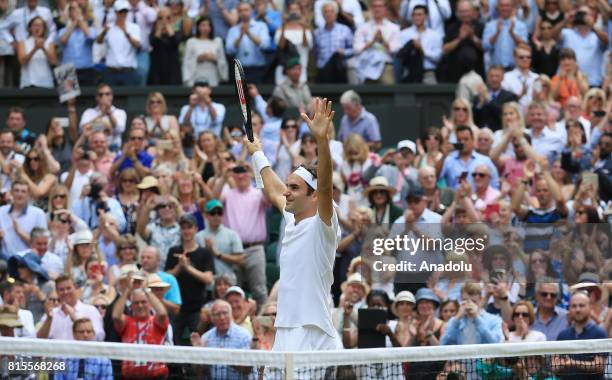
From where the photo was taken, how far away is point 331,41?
2106cm

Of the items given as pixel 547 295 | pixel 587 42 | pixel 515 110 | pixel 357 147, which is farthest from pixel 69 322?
pixel 587 42

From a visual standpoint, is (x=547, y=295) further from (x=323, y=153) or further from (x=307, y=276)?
(x=323, y=153)

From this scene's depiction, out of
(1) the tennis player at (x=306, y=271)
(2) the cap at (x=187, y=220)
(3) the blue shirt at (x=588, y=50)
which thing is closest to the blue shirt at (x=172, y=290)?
(2) the cap at (x=187, y=220)

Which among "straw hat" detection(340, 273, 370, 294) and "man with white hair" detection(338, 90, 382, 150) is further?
"man with white hair" detection(338, 90, 382, 150)

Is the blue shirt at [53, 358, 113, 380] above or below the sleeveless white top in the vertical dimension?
below

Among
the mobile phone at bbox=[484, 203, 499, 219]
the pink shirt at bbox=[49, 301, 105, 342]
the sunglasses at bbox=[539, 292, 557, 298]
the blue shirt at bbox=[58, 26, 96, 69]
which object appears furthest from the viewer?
the blue shirt at bbox=[58, 26, 96, 69]

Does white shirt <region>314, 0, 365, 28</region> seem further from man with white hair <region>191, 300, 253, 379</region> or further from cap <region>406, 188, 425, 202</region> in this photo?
man with white hair <region>191, 300, 253, 379</region>

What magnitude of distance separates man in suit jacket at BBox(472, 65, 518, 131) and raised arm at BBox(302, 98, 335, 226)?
10250 millimetres

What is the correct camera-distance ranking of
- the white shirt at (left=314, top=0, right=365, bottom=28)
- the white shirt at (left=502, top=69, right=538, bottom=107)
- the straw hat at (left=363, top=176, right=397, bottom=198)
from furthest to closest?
the white shirt at (left=314, top=0, right=365, bottom=28) < the white shirt at (left=502, top=69, right=538, bottom=107) < the straw hat at (left=363, top=176, right=397, bottom=198)

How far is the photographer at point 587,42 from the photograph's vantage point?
67.8 ft

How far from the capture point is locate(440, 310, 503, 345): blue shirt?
13547 millimetres

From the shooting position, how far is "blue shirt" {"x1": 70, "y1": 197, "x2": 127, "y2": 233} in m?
17.3

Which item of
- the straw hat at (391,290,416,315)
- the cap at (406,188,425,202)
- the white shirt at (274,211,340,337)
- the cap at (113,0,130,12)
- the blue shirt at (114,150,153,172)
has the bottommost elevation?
the white shirt at (274,211,340,337)

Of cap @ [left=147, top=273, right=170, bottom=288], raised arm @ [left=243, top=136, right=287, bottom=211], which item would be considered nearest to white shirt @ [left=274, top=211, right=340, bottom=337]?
raised arm @ [left=243, top=136, right=287, bottom=211]
